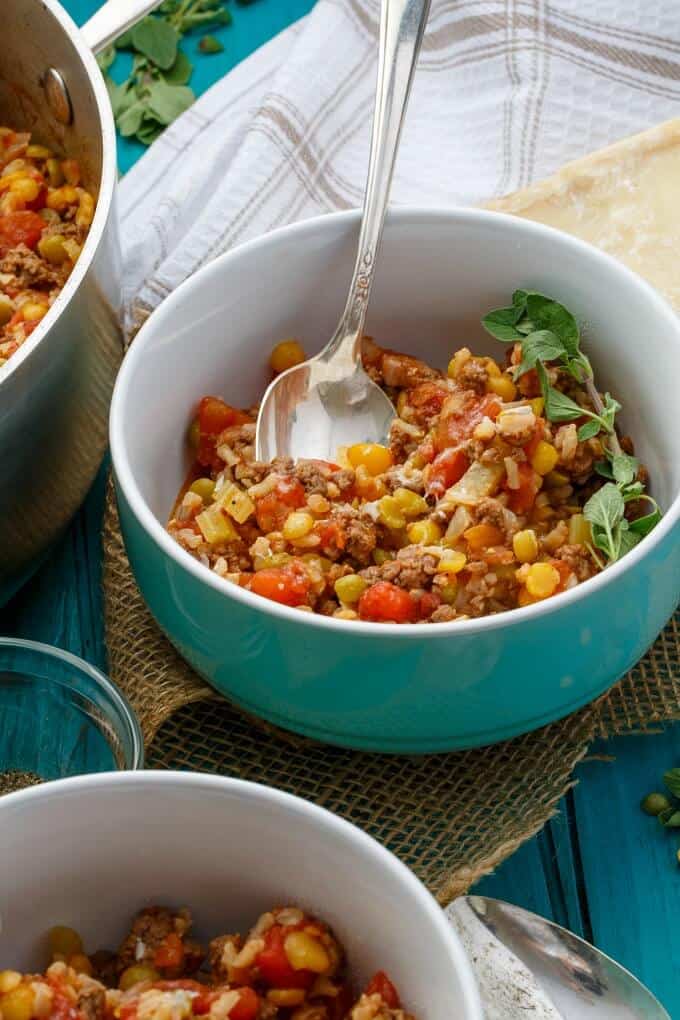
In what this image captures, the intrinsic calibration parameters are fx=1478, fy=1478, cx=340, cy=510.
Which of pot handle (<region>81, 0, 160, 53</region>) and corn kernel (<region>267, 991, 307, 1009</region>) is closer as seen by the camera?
corn kernel (<region>267, 991, 307, 1009</region>)

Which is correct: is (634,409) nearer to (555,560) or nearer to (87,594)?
(555,560)

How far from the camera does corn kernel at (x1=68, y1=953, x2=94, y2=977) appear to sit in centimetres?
239

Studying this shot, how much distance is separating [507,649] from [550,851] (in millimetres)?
658

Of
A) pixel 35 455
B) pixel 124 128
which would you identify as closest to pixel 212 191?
pixel 124 128

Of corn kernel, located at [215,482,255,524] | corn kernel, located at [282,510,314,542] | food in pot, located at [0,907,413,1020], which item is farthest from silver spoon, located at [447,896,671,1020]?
corn kernel, located at [215,482,255,524]

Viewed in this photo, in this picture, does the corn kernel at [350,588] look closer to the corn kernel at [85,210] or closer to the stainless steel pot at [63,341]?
the stainless steel pot at [63,341]

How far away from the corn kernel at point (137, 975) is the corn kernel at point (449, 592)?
94 cm

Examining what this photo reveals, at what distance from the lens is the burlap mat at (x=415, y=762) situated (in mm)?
2996

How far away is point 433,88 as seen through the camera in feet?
14.7

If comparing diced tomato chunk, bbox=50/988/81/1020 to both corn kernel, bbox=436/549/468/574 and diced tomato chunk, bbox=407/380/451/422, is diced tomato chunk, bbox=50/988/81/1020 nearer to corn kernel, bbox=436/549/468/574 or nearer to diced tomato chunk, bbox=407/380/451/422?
corn kernel, bbox=436/549/468/574

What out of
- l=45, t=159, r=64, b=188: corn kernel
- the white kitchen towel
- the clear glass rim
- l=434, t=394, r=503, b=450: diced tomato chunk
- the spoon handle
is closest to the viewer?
the clear glass rim

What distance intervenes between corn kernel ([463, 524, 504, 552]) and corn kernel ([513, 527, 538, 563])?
0.04m

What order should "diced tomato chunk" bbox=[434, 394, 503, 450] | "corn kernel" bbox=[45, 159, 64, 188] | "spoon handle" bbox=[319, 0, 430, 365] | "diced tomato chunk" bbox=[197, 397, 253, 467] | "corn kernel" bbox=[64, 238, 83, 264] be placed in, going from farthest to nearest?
"corn kernel" bbox=[45, 159, 64, 188] < "corn kernel" bbox=[64, 238, 83, 264] < "diced tomato chunk" bbox=[197, 397, 253, 467] < "spoon handle" bbox=[319, 0, 430, 365] < "diced tomato chunk" bbox=[434, 394, 503, 450]

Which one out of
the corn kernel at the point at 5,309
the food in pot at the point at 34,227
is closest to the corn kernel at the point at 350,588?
the food in pot at the point at 34,227
